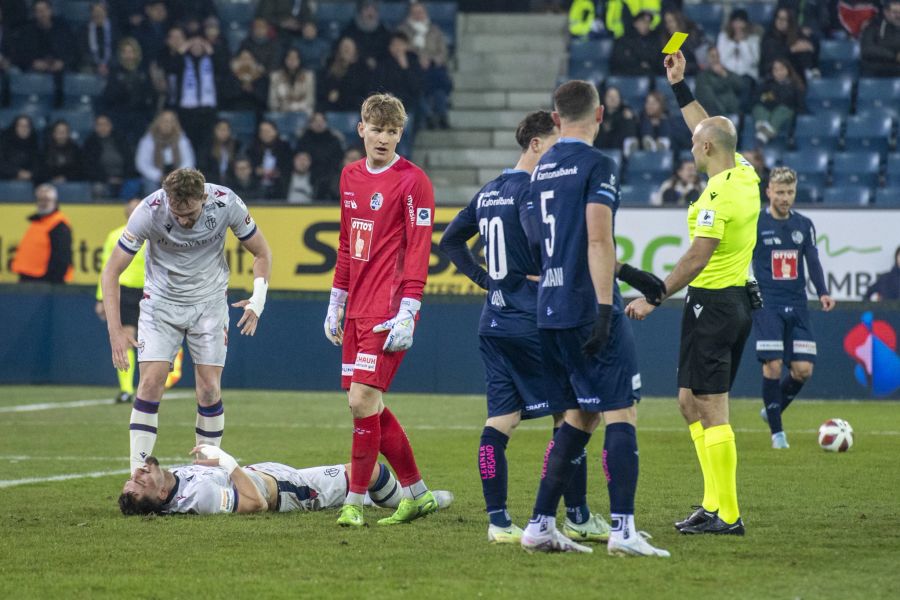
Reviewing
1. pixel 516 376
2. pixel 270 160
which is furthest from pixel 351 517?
pixel 270 160

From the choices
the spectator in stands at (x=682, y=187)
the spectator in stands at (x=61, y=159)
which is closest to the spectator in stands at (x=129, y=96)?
the spectator in stands at (x=61, y=159)

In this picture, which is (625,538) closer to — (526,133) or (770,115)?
(526,133)

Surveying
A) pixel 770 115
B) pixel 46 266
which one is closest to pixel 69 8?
pixel 46 266

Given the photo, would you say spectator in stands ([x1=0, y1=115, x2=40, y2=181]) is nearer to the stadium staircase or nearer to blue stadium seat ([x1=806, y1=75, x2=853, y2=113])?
the stadium staircase

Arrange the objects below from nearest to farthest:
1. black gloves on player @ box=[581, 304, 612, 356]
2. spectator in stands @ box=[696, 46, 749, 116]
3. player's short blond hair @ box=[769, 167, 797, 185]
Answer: black gloves on player @ box=[581, 304, 612, 356]
player's short blond hair @ box=[769, 167, 797, 185]
spectator in stands @ box=[696, 46, 749, 116]

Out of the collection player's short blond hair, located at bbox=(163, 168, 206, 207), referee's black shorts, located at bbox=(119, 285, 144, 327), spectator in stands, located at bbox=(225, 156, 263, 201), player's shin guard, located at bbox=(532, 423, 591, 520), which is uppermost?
player's short blond hair, located at bbox=(163, 168, 206, 207)

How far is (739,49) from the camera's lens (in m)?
21.8

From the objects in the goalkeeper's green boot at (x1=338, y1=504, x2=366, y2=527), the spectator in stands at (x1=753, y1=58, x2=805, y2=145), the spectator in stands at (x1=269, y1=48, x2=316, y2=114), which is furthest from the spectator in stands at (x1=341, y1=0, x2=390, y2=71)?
the goalkeeper's green boot at (x1=338, y1=504, x2=366, y2=527)

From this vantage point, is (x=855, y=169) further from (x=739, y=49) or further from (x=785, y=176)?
(x=785, y=176)

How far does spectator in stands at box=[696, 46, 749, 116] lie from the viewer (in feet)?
68.7

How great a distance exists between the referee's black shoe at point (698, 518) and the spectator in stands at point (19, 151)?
15.9 m

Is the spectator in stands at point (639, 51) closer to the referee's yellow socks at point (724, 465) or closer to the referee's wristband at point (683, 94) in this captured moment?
the referee's wristband at point (683, 94)

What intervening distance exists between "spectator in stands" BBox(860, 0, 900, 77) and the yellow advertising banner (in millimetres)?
7405

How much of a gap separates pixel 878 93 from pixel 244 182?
375 inches
